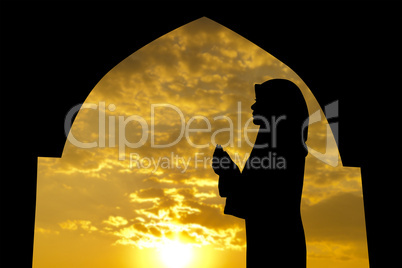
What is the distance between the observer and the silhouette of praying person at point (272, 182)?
3.62 metres

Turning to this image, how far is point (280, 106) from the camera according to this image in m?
3.78

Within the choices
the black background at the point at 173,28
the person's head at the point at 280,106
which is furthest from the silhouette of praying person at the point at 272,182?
the black background at the point at 173,28

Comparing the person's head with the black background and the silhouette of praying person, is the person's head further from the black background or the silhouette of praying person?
the black background

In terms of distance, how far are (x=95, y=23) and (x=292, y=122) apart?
2826mm

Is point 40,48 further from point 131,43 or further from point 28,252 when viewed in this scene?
point 28,252

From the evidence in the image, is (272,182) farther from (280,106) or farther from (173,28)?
(173,28)

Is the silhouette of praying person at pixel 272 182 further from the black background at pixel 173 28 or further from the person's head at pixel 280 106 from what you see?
the black background at pixel 173 28

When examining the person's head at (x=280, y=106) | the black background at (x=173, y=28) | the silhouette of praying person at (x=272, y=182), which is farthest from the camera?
the black background at (x=173, y=28)

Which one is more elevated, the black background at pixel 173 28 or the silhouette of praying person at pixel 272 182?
the black background at pixel 173 28

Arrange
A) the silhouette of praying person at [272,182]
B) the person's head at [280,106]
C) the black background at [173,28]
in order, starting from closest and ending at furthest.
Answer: the silhouette of praying person at [272,182]
the person's head at [280,106]
the black background at [173,28]

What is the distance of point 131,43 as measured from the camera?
18.1 ft

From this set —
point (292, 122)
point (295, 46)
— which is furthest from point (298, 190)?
point (295, 46)

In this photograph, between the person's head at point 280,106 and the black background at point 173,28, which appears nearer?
the person's head at point 280,106

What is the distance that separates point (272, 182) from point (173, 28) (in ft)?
8.99
